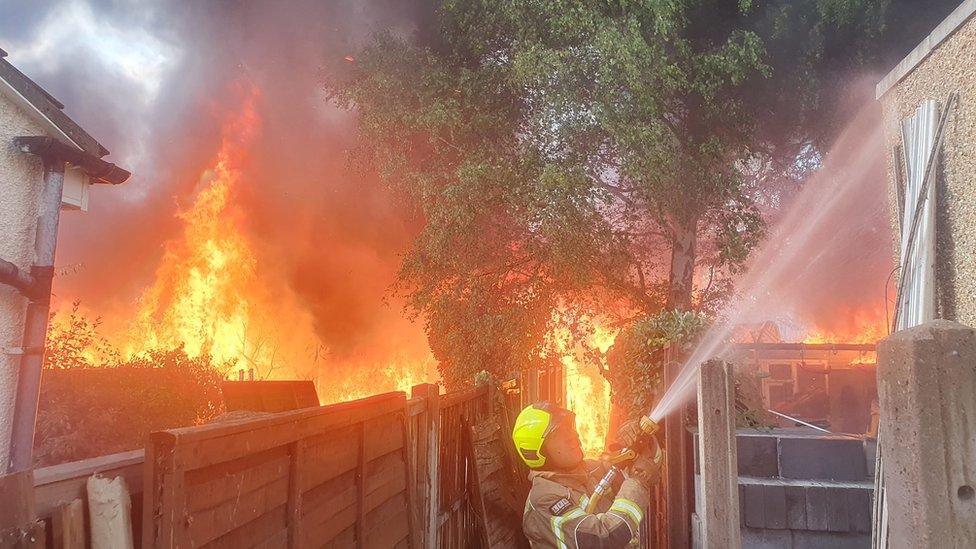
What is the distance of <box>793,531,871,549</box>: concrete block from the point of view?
443 cm

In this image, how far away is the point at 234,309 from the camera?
784 inches

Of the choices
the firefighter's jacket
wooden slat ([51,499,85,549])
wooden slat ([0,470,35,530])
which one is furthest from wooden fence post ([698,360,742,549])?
wooden slat ([0,470,35,530])

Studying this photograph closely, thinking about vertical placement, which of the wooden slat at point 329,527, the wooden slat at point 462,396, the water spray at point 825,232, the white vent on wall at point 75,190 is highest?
the water spray at point 825,232

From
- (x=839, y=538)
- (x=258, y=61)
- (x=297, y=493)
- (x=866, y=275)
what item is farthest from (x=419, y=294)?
(x=866, y=275)

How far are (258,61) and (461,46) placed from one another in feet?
36.6

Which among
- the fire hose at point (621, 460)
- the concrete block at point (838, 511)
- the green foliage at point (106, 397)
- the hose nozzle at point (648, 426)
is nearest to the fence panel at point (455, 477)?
the fire hose at point (621, 460)

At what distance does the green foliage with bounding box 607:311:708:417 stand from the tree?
4.63m

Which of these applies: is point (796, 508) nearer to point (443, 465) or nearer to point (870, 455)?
point (870, 455)

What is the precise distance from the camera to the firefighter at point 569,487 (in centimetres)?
378

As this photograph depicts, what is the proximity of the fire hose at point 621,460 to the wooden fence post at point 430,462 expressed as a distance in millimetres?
1234

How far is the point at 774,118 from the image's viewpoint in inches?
520

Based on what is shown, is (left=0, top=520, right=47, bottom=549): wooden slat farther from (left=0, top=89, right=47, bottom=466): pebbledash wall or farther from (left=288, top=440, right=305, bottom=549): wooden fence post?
(left=0, top=89, right=47, bottom=466): pebbledash wall

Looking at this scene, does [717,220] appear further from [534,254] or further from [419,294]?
[419,294]

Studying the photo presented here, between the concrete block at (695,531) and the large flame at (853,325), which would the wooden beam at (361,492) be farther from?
the large flame at (853,325)
